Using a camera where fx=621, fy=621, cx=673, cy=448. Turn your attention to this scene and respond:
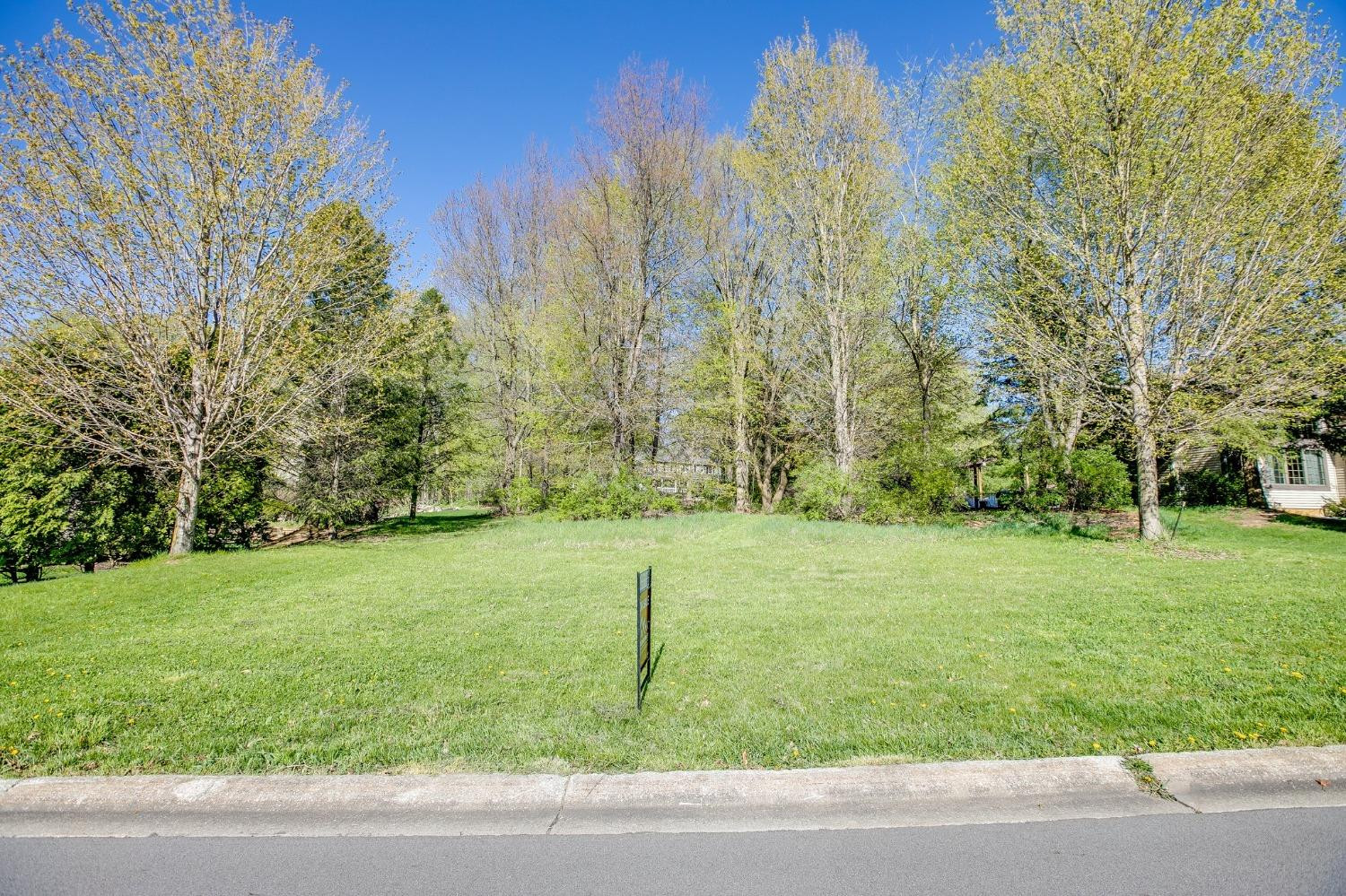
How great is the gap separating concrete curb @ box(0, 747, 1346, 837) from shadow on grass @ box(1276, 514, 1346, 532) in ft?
58.8

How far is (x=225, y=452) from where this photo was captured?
13.5 metres

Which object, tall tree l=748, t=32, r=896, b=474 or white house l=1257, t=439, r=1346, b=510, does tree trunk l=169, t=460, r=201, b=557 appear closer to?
tall tree l=748, t=32, r=896, b=474

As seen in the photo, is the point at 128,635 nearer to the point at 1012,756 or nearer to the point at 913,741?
the point at 913,741

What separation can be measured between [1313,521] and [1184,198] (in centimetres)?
1146

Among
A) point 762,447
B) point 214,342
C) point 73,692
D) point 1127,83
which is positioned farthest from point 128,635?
point 762,447

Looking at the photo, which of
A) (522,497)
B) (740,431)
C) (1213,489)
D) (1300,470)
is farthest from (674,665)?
(1300,470)

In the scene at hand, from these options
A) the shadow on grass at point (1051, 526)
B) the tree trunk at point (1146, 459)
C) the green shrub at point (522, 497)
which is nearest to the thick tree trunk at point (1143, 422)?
the tree trunk at point (1146, 459)

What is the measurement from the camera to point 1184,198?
466 inches

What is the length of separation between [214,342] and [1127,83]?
63.1 ft

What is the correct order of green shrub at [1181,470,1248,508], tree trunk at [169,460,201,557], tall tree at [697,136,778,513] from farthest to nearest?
green shrub at [1181,470,1248,508] < tall tree at [697,136,778,513] < tree trunk at [169,460,201,557]

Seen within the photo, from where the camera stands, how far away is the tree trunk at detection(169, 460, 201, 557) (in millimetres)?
12445

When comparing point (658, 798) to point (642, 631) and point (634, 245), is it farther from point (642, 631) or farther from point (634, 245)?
point (634, 245)

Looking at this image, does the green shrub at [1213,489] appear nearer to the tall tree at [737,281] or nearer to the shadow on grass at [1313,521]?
the shadow on grass at [1313,521]

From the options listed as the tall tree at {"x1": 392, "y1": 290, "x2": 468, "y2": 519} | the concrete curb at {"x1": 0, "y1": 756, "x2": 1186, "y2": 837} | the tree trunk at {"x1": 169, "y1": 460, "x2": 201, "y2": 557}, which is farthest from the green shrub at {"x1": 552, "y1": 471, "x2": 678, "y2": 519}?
the concrete curb at {"x1": 0, "y1": 756, "x2": 1186, "y2": 837}
